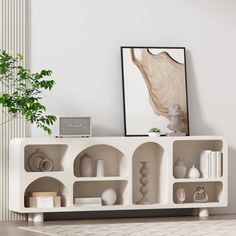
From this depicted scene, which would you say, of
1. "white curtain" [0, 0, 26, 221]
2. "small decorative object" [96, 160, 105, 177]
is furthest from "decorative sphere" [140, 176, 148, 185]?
"white curtain" [0, 0, 26, 221]

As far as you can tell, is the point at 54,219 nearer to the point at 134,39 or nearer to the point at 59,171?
the point at 59,171

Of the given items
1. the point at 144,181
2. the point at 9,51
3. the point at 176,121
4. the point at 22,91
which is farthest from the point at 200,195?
the point at 9,51

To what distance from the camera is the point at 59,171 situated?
22.3 feet

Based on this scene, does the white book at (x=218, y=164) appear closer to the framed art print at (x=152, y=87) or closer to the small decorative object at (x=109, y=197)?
the framed art print at (x=152, y=87)

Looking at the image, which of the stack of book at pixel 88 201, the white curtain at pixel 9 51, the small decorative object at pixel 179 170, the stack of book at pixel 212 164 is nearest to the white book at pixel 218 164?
the stack of book at pixel 212 164

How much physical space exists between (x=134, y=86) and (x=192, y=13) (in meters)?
0.99

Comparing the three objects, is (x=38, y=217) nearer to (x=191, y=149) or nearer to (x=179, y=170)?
(x=179, y=170)

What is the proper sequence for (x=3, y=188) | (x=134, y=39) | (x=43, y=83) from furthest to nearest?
(x=134, y=39), (x=3, y=188), (x=43, y=83)

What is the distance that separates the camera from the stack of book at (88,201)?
22.4 ft

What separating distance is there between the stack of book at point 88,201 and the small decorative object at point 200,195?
0.97 metres

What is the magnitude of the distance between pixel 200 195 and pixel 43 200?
156 centimetres

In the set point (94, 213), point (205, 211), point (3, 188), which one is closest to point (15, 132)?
point (3, 188)

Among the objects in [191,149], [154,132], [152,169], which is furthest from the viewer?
[191,149]

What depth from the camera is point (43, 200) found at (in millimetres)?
6719
